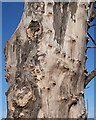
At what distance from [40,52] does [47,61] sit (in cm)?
7

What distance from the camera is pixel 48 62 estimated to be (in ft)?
5.26

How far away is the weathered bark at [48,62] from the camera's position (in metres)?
1.56

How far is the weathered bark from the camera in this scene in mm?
1562

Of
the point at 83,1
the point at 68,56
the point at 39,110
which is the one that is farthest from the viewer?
the point at 83,1

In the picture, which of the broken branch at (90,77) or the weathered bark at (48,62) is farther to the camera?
the broken branch at (90,77)

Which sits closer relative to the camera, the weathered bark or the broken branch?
the weathered bark

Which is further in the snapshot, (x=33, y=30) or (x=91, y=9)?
(x=91, y=9)

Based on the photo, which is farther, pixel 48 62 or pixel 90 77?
pixel 90 77

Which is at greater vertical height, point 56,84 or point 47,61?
point 47,61

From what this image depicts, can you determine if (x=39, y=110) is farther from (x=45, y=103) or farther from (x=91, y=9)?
(x=91, y=9)

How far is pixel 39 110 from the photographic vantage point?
154cm

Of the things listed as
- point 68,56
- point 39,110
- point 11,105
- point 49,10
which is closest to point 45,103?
point 39,110

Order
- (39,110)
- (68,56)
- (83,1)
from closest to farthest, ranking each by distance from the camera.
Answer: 1. (39,110)
2. (68,56)
3. (83,1)

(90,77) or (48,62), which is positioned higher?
(90,77)
